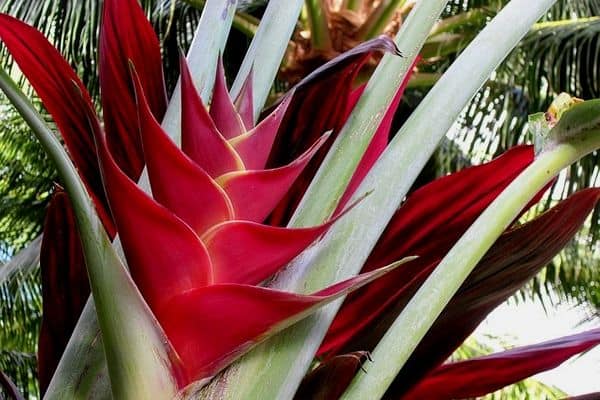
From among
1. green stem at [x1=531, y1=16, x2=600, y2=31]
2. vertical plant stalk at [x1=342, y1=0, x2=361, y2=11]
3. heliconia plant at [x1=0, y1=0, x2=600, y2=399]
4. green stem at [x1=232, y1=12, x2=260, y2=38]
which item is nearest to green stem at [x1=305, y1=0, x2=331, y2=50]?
vertical plant stalk at [x1=342, y1=0, x2=361, y2=11]

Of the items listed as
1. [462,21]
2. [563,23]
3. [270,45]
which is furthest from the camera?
[563,23]

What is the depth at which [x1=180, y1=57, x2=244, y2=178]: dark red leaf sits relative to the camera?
257 mm

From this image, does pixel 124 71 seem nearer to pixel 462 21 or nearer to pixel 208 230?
pixel 208 230

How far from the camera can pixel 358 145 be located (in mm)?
271

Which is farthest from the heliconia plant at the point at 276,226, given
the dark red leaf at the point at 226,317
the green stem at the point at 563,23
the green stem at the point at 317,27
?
the green stem at the point at 563,23

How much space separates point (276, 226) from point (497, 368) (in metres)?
0.09

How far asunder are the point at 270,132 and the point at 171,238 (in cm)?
6

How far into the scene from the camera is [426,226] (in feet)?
0.99

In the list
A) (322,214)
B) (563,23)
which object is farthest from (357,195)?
(563,23)

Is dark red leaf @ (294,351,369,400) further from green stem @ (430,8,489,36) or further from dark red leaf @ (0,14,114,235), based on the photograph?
green stem @ (430,8,489,36)

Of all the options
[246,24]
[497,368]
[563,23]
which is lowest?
[497,368]

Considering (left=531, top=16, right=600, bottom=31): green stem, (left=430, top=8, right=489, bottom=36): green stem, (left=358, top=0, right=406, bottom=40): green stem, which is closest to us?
(left=358, top=0, right=406, bottom=40): green stem

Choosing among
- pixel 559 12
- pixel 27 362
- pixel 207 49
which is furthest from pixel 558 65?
pixel 207 49

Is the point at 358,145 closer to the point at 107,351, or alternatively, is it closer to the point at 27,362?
the point at 107,351
